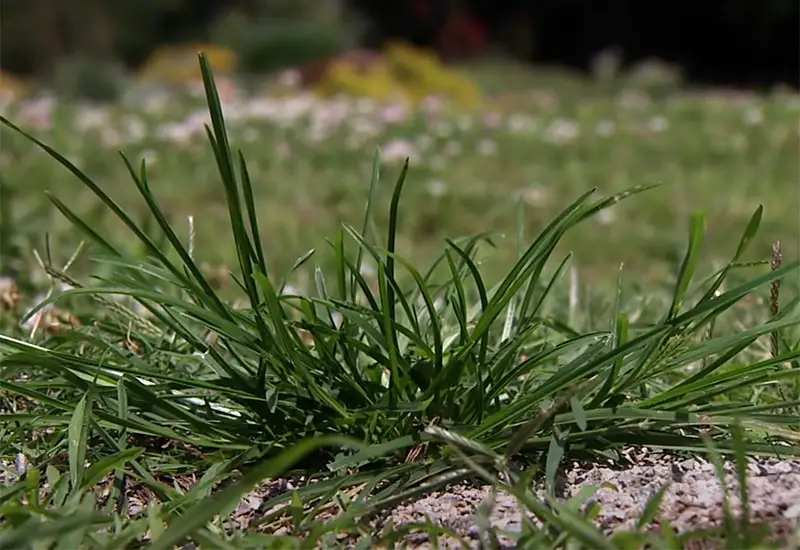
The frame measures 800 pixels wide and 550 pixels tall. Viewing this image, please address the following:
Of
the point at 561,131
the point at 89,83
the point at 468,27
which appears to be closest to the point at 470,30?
the point at 468,27

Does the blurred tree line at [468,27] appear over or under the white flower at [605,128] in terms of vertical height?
over

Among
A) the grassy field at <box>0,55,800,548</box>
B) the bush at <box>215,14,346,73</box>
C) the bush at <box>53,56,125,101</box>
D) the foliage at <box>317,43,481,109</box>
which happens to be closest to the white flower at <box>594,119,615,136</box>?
the foliage at <box>317,43,481,109</box>

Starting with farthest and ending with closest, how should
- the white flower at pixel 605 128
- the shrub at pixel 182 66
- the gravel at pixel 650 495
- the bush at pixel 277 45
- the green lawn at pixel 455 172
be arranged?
the bush at pixel 277 45 → the shrub at pixel 182 66 → the white flower at pixel 605 128 → the green lawn at pixel 455 172 → the gravel at pixel 650 495

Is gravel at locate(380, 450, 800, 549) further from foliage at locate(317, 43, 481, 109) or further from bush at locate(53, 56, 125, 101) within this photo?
bush at locate(53, 56, 125, 101)

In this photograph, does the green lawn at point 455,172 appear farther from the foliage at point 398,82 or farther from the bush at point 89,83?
the bush at point 89,83

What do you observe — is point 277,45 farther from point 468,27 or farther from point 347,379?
point 347,379

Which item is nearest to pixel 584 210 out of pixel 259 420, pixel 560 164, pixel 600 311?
pixel 259 420

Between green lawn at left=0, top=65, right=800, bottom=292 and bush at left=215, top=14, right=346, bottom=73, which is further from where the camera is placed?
bush at left=215, top=14, right=346, bottom=73

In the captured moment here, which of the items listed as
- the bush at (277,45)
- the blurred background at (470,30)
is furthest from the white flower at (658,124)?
the blurred background at (470,30)
